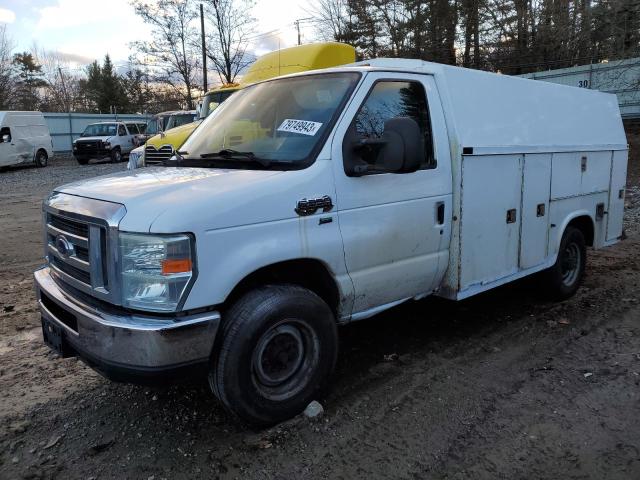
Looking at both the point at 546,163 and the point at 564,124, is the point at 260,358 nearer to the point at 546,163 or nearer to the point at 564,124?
the point at 546,163

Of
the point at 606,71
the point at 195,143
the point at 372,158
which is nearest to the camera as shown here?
the point at 372,158

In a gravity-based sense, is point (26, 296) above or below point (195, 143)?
below

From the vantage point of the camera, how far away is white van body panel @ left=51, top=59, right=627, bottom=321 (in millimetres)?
2859

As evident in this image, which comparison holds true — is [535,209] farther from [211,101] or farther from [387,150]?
[211,101]

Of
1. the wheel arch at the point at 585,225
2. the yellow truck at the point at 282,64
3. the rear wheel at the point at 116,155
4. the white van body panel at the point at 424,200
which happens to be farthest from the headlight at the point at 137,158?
the rear wheel at the point at 116,155

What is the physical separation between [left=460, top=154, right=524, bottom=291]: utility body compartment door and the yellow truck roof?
5.39 metres

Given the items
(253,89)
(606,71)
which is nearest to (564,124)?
(253,89)

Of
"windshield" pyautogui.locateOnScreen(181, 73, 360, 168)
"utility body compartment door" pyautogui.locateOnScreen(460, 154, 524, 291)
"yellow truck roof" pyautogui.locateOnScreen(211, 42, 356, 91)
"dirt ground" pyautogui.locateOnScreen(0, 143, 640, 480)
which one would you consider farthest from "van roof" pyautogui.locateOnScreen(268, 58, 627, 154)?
"yellow truck roof" pyautogui.locateOnScreen(211, 42, 356, 91)

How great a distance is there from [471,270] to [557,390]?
3.52 ft

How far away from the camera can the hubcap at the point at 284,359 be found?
10.2 ft

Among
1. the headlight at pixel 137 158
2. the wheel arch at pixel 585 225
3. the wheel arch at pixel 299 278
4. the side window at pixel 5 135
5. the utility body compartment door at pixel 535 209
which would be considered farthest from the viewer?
the side window at pixel 5 135

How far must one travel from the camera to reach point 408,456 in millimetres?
2979

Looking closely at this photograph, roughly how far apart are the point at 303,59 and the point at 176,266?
7649 mm

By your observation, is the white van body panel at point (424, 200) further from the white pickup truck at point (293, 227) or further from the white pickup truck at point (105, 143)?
the white pickup truck at point (105, 143)
